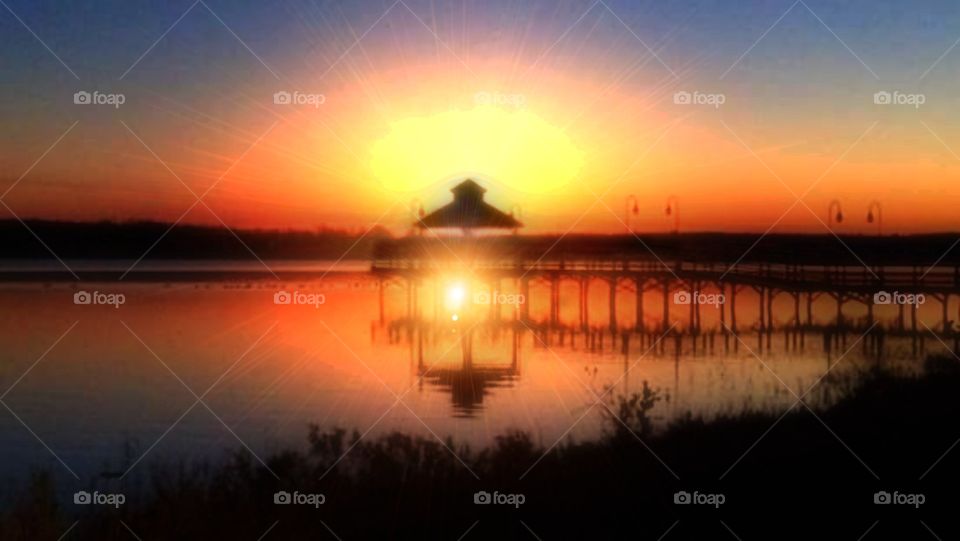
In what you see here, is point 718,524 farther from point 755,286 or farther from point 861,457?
point 755,286

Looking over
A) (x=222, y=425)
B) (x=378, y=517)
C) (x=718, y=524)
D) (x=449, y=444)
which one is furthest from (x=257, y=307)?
(x=718, y=524)
